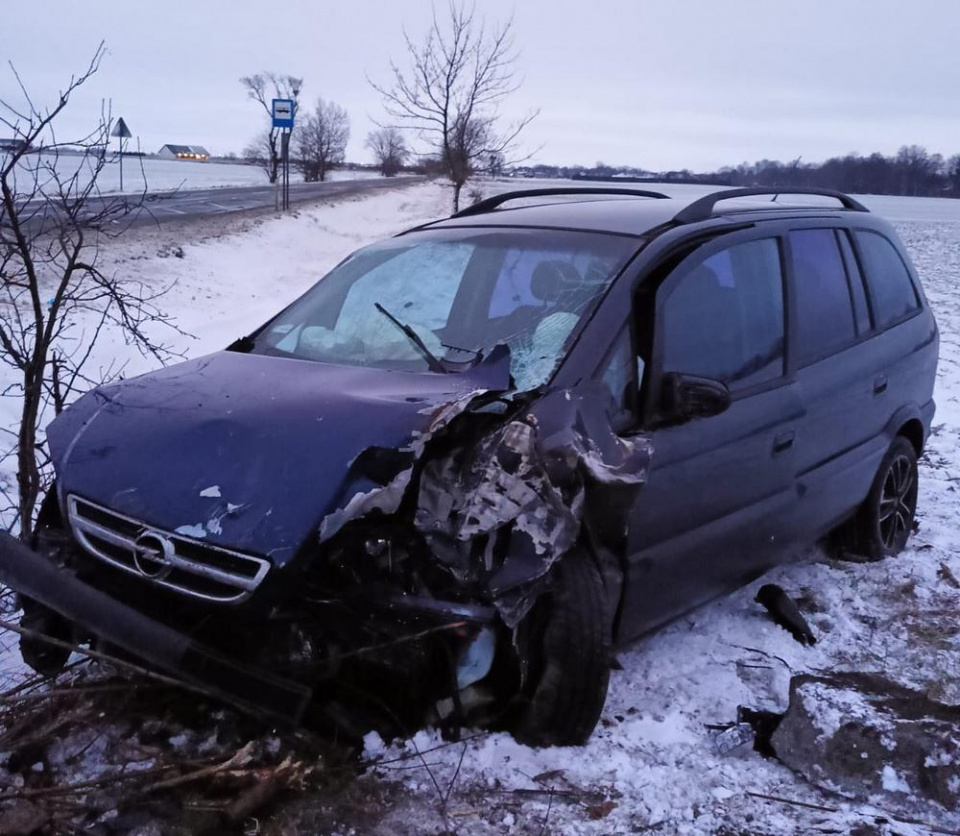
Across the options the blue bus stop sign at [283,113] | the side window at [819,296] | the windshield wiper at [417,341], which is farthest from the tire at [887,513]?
the blue bus stop sign at [283,113]

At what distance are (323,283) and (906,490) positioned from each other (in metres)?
3.34

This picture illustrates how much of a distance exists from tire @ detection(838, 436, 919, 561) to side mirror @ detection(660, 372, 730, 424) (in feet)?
6.63

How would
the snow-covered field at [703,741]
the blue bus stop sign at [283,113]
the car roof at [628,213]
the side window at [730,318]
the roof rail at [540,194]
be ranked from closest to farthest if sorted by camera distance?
1. the snow-covered field at [703,741]
2. the side window at [730,318]
3. the car roof at [628,213]
4. the roof rail at [540,194]
5. the blue bus stop sign at [283,113]

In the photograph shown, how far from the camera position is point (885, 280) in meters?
4.94

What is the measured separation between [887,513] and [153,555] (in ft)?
12.8

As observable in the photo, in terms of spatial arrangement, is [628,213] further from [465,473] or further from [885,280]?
[885,280]

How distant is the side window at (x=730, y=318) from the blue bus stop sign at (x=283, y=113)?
18.3 metres

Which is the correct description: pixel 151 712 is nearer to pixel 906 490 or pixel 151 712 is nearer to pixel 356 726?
pixel 356 726

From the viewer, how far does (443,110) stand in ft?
64.7

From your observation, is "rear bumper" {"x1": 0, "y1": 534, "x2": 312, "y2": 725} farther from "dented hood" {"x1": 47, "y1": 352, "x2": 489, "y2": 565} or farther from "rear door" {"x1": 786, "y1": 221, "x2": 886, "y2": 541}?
"rear door" {"x1": 786, "y1": 221, "x2": 886, "y2": 541}

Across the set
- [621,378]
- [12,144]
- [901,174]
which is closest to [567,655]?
[621,378]

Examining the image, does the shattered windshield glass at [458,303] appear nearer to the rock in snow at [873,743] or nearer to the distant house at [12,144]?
the distant house at [12,144]

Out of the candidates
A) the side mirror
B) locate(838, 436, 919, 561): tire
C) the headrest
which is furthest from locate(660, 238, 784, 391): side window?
locate(838, 436, 919, 561): tire

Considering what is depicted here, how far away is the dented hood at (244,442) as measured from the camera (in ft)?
8.49
